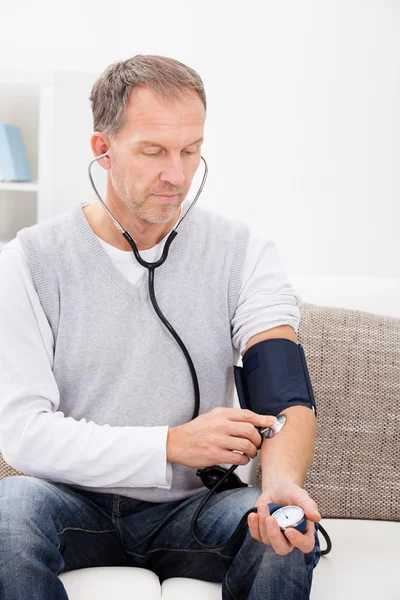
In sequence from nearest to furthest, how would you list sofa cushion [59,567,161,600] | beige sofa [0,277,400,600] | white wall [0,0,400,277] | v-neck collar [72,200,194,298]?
sofa cushion [59,567,161,600] < v-neck collar [72,200,194,298] < beige sofa [0,277,400,600] < white wall [0,0,400,277]

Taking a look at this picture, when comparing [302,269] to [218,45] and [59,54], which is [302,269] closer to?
[218,45]

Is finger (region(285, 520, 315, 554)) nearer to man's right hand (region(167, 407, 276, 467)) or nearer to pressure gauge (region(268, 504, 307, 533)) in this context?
pressure gauge (region(268, 504, 307, 533))

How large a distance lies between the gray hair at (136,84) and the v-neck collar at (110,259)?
0.19 meters

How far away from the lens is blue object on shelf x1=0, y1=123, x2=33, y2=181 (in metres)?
2.88

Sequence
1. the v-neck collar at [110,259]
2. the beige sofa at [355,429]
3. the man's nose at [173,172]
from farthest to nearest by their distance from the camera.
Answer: the beige sofa at [355,429], the v-neck collar at [110,259], the man's nose at [173,172]

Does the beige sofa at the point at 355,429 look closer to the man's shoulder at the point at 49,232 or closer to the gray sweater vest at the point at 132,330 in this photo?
the gray sweater vest at the point at 132,330

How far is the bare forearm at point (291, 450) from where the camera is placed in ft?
4.42

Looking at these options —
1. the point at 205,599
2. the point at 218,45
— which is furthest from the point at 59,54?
the point at 205,599

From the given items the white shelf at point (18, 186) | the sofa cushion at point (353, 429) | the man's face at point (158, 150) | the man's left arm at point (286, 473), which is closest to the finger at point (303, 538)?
the man's left arm at point (286, 473)

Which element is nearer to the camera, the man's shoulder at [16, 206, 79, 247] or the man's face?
the man's face

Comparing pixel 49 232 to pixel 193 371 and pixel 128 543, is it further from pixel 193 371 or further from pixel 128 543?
pixel 128 543

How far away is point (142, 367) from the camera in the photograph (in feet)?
4.91

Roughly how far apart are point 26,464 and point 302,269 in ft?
5.66

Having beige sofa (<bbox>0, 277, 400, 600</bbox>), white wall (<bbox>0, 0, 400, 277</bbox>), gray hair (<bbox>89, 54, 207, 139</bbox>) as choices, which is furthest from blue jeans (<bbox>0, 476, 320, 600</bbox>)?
white wall (<bbox>0, 0, 400, 277</bbox>)
